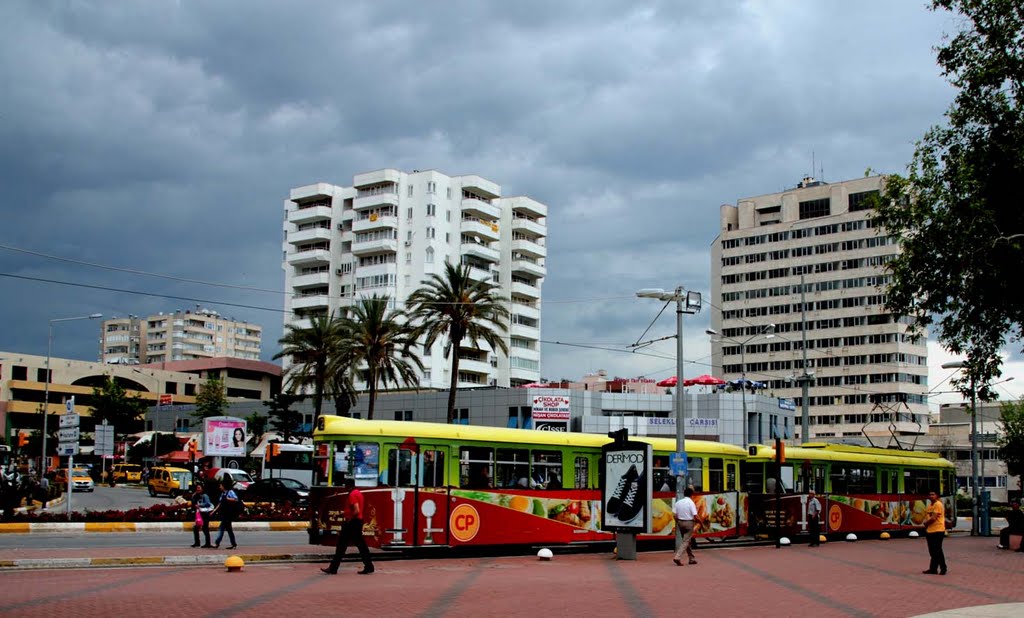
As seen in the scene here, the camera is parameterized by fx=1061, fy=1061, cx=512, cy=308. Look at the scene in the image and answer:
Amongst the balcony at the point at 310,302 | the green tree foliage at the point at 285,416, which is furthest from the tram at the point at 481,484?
the balcony at the point at 310,302

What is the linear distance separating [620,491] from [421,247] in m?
79.1

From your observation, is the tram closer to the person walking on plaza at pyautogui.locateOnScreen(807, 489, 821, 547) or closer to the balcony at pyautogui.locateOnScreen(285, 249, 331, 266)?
the person walking on plaza at pyautogui.locateOnScreen(807, 489, 821, 547)

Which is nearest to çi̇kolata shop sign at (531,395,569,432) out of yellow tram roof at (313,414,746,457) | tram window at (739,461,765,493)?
tram window at (739,461,765,493)

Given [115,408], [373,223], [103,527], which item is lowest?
[103,527]

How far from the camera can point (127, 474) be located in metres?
79.8

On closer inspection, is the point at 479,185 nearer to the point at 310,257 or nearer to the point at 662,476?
the point at 310,257

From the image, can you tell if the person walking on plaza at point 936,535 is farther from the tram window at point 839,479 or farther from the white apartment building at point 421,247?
the white apartment building at point 421,247

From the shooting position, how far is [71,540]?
2566 centimetres

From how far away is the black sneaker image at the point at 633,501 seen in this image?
74.9 feet

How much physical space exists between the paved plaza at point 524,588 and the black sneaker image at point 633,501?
3.28 feet

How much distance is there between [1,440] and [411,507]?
8962 cm

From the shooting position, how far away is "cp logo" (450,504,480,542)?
22828 mm

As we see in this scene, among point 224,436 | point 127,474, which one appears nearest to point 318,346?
point 224,436

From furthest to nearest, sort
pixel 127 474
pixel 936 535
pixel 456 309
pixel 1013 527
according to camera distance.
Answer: pixel 127 474 → pixel 456 309 → pixel 1013 527 → pixel 936 535
